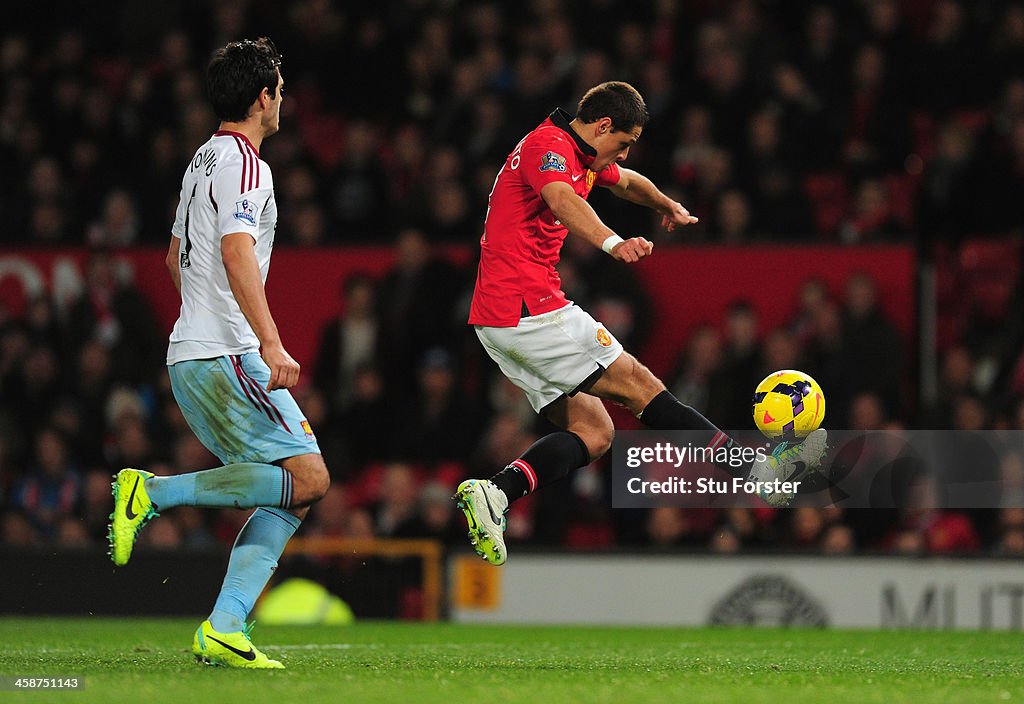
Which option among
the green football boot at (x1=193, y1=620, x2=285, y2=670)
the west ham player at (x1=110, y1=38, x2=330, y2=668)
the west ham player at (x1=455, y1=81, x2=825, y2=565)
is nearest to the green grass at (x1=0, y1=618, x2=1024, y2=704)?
the green football boot at (x1=193, y1=620, x2=285, y2=670)

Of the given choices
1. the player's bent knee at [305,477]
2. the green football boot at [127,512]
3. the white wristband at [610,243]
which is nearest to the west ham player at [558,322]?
the white wristband at [610,243]

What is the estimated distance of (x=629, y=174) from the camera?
767 cm

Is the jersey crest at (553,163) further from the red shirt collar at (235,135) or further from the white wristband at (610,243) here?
the red shirt collar at (235,135)

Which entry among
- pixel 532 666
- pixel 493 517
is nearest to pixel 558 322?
pixel 493 517

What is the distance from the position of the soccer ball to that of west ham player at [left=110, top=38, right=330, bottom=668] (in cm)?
208

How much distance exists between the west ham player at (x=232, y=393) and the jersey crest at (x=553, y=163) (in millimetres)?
1238

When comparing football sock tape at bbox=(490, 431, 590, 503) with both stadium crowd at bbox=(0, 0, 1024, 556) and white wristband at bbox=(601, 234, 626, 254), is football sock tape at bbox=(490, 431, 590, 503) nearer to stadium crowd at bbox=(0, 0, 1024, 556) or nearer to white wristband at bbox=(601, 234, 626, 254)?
white wristband at bbox=(601, 234, 626, 254)

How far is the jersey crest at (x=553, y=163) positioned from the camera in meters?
6.93

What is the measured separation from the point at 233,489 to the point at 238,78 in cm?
154

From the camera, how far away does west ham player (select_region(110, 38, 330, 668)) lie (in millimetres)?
6098

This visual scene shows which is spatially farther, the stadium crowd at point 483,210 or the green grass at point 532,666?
the stadium crowd at point 483,210

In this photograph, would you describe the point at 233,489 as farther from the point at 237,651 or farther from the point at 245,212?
the point at 245,212

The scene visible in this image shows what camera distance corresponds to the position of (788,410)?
7.22 metres

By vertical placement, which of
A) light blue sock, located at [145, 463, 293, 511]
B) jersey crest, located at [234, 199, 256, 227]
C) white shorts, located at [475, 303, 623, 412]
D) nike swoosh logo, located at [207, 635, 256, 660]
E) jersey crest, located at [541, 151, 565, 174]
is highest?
jersey crest, located at [541, 151, 565, 174]
